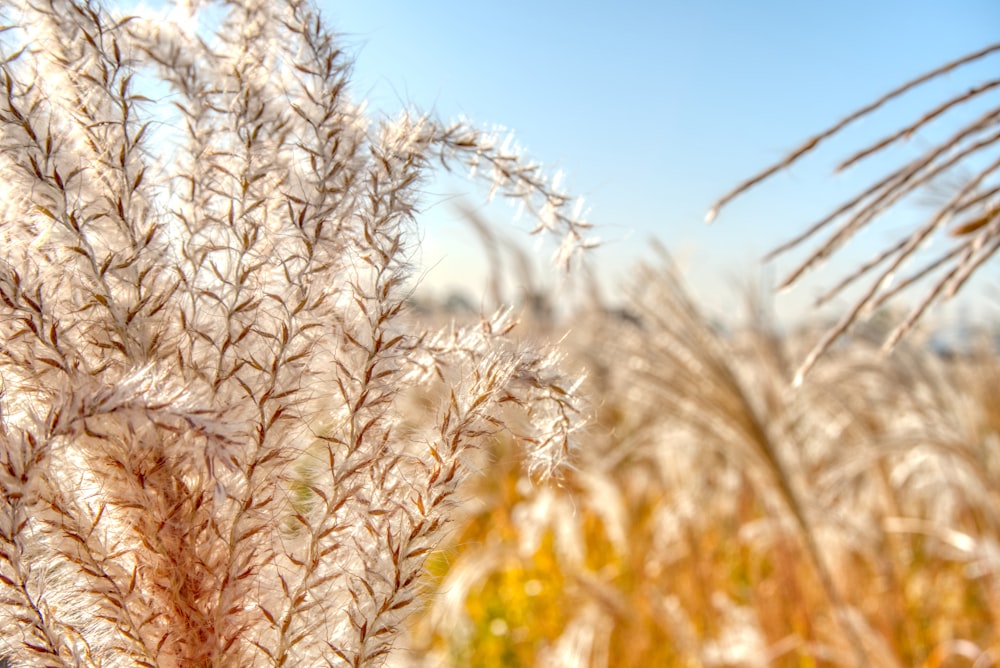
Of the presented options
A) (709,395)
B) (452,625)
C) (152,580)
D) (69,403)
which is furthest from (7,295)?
(452,625)

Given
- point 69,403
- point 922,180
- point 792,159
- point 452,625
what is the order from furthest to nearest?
point 452,625 → point 792,159 → point 922,180 → point 69,403

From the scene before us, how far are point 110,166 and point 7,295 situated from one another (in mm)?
142

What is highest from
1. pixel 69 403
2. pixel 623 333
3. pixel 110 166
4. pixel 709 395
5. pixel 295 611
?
pixel 623 333

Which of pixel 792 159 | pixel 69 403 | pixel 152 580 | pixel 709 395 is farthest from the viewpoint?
pixel 709 395

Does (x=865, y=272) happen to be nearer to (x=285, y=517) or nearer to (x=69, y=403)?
(x=285, y=517)

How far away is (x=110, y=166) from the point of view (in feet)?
2.21

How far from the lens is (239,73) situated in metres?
0.71

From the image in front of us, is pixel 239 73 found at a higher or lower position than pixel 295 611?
higher

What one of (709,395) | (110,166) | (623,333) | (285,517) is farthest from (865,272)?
(623,333)

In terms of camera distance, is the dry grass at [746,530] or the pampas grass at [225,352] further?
the dry grass at [746,530]

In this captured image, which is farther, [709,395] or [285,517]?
[709,395]

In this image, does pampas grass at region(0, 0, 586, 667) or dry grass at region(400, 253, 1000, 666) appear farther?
dry grass at region(400, 253, 1000, 666)

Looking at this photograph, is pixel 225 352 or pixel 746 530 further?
pixel 746 530

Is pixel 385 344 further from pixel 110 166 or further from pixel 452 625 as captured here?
pixel 452 625
